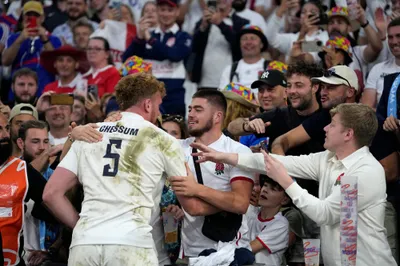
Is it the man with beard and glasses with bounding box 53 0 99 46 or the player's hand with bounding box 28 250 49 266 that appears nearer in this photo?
the player's hand with bounding box 28 250 49 266

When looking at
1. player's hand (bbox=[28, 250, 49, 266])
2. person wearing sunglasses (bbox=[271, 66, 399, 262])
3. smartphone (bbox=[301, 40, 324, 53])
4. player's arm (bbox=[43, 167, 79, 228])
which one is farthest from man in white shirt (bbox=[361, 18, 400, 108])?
player's arm (bbox=[43, 167, 79, 228])

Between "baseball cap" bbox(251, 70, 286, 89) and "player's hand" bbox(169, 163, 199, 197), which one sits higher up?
"baseball cap" bbox(251, 70, 286, 89)

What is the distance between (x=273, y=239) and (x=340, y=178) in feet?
4.69

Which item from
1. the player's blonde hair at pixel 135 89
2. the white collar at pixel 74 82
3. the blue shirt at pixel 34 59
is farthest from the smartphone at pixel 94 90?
the player's blonde hair at pixel 135 89

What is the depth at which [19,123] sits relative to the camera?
991 cm

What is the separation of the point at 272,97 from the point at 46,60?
4810 mm

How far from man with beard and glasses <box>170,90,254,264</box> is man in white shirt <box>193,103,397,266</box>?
0.21 meters

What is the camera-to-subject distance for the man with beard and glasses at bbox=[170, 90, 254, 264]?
671cm

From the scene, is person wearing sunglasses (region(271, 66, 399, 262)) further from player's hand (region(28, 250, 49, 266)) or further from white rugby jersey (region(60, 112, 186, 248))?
player's hand (region(28, 250, 49, 266))

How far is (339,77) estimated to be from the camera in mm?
8281

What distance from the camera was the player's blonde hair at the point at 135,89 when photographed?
6641mm

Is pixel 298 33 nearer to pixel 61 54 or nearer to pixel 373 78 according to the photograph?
pixel 373 78

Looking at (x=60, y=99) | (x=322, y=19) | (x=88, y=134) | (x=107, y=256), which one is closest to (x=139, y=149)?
(x=88, y=134)

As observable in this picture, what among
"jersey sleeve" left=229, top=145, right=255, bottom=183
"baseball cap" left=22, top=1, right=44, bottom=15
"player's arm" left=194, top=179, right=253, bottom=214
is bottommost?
"player's arm" left=194, top=179, right=253, bottom=214
